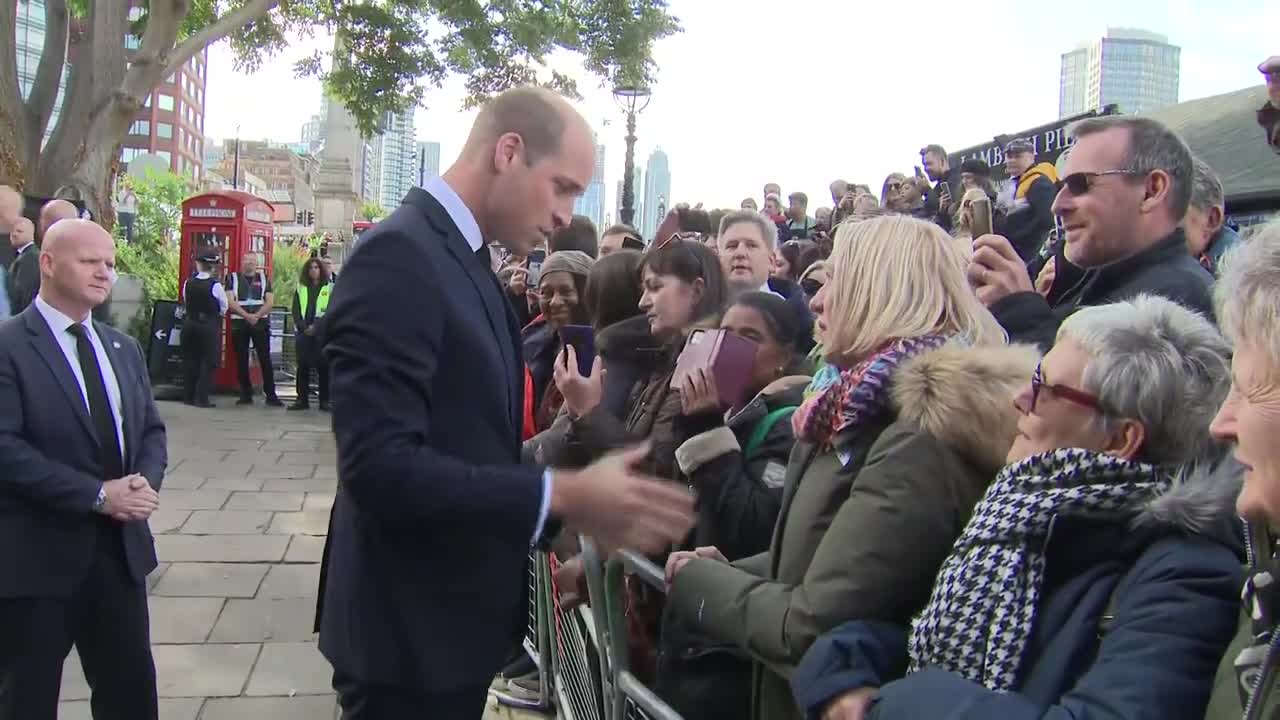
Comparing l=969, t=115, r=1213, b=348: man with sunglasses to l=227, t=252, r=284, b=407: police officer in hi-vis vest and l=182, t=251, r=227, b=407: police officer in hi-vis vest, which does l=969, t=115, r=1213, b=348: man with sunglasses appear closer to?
l=182, t=251, r=227, b=407: police officer in hi-vis vest

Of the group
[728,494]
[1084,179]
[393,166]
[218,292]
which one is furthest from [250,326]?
[393,166]

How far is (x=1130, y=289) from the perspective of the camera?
2871mm

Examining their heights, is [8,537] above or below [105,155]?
below

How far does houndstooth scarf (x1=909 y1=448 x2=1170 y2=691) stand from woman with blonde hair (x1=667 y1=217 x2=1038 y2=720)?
0.16 meters

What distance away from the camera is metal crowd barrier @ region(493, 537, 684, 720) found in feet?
7.96

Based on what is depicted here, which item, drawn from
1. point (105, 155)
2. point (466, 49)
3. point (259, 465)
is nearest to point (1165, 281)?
point (259, 465)

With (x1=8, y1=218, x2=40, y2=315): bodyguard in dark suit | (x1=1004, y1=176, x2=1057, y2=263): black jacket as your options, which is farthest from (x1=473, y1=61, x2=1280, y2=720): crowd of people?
(x1=8, y1=218, x2=40, y2=315): bodyguard in dark suit

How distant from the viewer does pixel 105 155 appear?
13539mm

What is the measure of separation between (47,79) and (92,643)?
1274cm

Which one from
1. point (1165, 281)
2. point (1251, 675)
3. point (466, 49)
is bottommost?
point (1251, 675)

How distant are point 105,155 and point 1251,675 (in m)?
14.7

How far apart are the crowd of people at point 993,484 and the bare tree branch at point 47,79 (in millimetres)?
13145

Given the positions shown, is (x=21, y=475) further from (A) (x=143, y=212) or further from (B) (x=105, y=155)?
(A) (x=143, y=212)

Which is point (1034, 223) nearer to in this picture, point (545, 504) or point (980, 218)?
point (980, 218)
